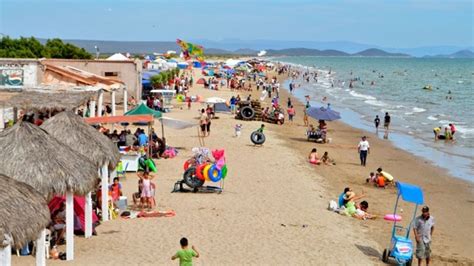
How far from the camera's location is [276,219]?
14.9 meters

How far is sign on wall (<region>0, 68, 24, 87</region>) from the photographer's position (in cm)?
2661

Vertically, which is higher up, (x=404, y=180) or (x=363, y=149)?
(x=363, y=149)

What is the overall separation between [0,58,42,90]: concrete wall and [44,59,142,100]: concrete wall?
505cm

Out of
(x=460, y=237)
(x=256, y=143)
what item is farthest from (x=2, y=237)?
(x=256, y=143)

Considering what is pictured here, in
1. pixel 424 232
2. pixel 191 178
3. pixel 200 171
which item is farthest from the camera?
pixel 191 178

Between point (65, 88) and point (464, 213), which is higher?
point (65, 88)

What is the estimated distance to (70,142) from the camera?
1302 centimetres

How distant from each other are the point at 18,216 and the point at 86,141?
15.1 ft

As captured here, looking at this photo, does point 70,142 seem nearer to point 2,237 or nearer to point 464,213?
point 2,237

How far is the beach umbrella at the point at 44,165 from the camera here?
34.5 feet

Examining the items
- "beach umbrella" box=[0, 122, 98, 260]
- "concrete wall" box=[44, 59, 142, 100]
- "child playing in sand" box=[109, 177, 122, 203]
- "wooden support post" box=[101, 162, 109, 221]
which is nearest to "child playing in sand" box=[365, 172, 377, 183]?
"child playing in sand" box=[109, 177, 122, 203]

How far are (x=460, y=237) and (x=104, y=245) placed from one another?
298 inches

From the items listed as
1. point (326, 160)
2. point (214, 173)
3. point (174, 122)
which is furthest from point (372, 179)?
point (174, 122)

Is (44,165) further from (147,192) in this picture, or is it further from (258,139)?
(258,139)
